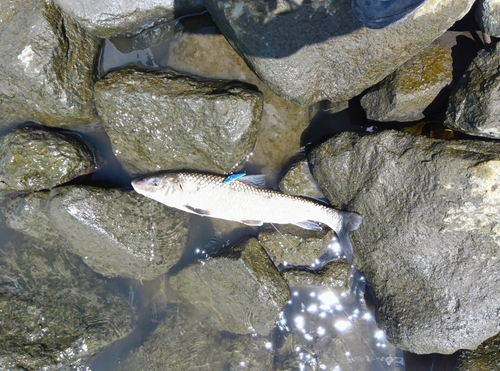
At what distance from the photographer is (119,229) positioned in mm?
4883

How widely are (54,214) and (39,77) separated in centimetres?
173

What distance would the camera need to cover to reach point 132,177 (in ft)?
17.3

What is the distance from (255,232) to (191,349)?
2071mm

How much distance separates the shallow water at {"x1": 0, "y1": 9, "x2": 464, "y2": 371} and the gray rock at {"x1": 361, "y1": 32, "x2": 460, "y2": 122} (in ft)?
2.01

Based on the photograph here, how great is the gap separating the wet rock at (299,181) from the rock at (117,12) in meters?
2.48

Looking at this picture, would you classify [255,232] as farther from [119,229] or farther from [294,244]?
[119,229]

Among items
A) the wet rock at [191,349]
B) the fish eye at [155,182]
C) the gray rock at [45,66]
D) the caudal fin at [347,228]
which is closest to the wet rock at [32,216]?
the gray rock at [45,66]

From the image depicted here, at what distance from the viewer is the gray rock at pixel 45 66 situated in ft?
14.6

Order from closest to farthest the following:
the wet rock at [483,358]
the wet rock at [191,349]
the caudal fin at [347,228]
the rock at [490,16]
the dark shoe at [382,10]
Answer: the dark shoe at [382,10] → the rock at [490,16] → the wet rock at [483,358] → the caudal fin at [347,228] → the wet rock at [191,349]

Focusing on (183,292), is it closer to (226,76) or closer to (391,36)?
(226,76)

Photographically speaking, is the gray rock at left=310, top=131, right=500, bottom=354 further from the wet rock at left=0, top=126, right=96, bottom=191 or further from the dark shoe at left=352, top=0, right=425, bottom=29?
the wet rock at left=0, top=126, right=96, bottom=191

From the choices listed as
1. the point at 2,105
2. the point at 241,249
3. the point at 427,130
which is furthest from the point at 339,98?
the point at 2,105

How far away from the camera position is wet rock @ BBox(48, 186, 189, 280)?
4.72 m

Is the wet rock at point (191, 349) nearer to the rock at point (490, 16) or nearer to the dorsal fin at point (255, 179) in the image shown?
the dorsal fin at point (255, 179)
